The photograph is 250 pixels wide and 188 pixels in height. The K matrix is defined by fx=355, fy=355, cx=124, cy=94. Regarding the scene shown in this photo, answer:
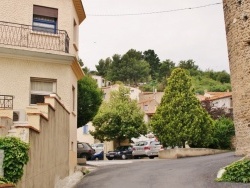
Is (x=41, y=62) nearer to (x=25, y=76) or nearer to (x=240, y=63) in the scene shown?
(x=25, y=76)

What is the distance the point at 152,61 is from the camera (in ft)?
342

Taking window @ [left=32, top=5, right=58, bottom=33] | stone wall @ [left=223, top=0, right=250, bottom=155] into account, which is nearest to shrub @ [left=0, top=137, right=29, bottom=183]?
window @ [left=32, top=5, right=58, bottom=33]

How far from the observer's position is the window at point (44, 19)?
16422mm

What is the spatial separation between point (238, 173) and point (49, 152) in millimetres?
6444

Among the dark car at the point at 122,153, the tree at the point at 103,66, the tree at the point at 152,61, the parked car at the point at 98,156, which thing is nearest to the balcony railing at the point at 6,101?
the dark car at the point at 122,153

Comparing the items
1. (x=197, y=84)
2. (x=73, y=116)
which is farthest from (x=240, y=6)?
(x=197, y=84)

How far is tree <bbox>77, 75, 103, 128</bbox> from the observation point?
925 inches

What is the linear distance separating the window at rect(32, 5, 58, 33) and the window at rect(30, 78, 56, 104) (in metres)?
2.54

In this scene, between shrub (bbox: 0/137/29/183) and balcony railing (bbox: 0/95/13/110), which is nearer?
shrub (bbox: 0/137/29/183)

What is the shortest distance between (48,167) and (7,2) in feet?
28.2

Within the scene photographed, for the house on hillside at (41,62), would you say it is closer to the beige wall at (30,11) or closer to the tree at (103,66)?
the beige wall at (30,11)

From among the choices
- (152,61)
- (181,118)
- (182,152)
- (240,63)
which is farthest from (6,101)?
(152,61)

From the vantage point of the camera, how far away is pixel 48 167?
10.9 meters

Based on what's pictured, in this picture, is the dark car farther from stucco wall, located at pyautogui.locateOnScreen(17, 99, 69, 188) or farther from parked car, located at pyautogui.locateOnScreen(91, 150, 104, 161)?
stucco wall, located at pyautogui.locateOnScreen(17, 99, 69, 188)
